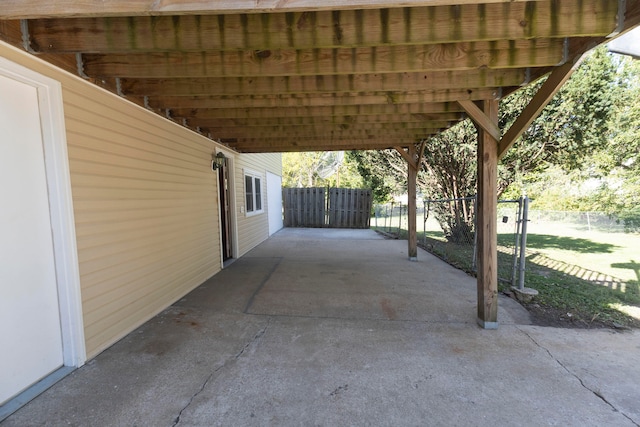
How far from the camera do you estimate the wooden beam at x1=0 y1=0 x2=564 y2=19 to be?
152cm

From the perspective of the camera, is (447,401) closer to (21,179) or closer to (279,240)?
(21,179)

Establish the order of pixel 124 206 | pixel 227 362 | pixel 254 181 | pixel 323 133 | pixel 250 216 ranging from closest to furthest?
pixel 227 362 → pixel 124 206 → pixel 323 133 → pixel 250 216 → pixel 254 181

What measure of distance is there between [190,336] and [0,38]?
9.02 ft

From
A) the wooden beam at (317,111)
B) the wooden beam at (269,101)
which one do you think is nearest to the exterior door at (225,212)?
the wooden beam at (317,111)

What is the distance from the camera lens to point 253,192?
27.1 feet

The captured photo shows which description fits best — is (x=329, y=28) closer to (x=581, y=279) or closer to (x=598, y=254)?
(x=581, y=279)

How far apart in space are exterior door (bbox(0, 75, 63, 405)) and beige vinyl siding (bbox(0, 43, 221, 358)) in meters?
0.21

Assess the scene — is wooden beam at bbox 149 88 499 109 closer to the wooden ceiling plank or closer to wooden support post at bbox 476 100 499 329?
wooden support post at bbox 476 100 499 329

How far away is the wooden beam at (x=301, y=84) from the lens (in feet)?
9.70

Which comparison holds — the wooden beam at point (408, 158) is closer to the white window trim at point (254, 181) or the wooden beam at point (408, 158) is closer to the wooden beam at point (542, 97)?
the wooden beam at point (542, 97)

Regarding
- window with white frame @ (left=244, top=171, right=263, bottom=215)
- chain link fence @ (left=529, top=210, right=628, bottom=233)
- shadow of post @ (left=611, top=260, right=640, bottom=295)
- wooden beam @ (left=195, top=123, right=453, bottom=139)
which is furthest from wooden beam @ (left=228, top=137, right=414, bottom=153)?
chain link fence @ (left=529, top=210, right=628, bottom=233)

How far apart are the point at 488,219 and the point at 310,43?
2.52 meters

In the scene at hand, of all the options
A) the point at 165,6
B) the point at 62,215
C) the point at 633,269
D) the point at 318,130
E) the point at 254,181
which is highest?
the point at 318,130

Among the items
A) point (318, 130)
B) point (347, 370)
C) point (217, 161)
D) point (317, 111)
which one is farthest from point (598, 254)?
point (217, 161)
